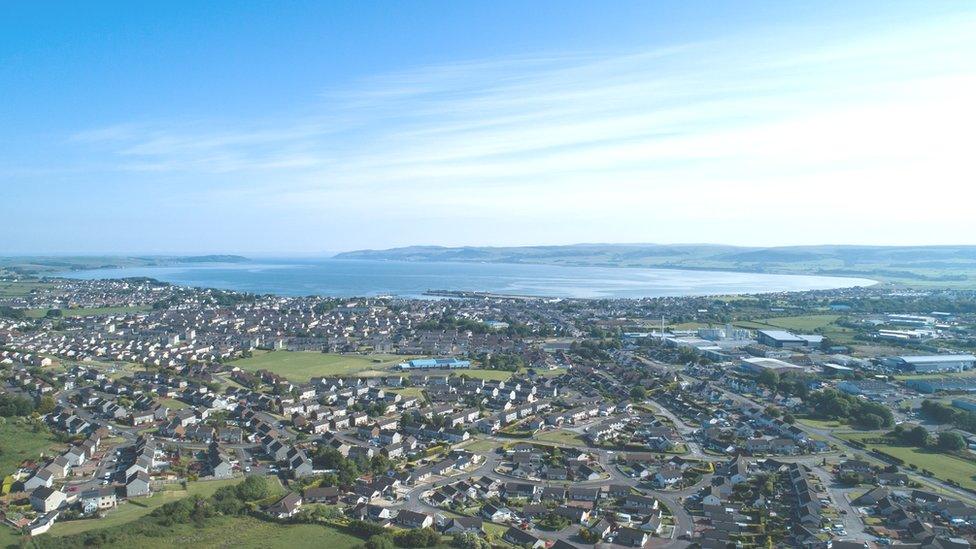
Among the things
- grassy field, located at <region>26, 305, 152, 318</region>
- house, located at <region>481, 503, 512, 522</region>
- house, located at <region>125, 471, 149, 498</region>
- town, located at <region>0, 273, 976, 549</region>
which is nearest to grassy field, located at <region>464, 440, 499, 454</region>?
town, located at <region>0, 273, 976, 549</region>

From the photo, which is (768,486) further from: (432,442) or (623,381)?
(623,381)

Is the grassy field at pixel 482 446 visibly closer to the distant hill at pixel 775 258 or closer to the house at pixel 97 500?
the house at pixel 97 500

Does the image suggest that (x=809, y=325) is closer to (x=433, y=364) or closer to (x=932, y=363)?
(x=932, y=363)

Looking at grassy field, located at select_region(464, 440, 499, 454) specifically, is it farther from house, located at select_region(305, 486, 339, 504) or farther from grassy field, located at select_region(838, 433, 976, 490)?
grassy field, located at select_region(838, 433, 976, 490)

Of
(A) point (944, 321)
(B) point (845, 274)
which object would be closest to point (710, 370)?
(A) point (944, 321)

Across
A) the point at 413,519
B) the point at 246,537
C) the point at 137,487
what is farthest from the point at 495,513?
the point at 137,487
